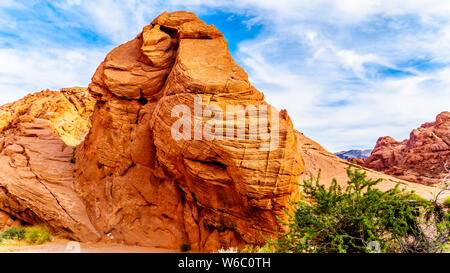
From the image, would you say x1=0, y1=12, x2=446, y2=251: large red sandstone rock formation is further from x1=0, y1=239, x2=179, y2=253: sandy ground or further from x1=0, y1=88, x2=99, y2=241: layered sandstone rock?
x1=0, y1=239, x2=179, y2=253: sandy ground

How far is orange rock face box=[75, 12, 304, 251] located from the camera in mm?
9133

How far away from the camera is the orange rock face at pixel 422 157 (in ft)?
94.5

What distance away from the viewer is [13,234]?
468 inches

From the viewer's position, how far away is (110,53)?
14656mm

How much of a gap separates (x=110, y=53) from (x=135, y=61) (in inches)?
68.4

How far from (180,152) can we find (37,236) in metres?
7.70

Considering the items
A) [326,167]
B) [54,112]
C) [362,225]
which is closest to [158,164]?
[362,225]

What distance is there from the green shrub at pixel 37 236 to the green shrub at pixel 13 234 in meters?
0.23

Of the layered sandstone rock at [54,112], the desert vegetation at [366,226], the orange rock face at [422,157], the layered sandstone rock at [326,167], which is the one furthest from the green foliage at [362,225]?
the orange rock face at [422,157]

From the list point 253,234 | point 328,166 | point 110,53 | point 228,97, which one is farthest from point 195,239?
point 328,166

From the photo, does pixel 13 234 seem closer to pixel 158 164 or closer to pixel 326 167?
pixel 158 164

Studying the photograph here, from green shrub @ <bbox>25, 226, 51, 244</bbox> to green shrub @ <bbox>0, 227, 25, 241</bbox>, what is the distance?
0.23 m
